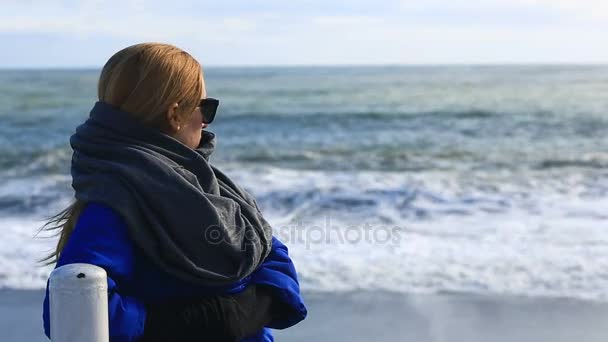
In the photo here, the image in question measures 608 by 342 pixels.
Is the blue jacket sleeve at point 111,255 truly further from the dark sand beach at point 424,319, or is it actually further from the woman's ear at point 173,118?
the dark sand beach at point 424,319

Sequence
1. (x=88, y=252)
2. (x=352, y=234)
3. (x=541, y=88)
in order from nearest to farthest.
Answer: (x=88, y=252) → (x=352, y=234) → (x=541, y=88)

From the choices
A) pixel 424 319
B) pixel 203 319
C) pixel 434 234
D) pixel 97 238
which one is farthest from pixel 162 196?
pixel 434 234

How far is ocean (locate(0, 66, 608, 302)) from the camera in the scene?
6211 mm

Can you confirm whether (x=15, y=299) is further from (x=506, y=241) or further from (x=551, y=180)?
(x=551, y=180)

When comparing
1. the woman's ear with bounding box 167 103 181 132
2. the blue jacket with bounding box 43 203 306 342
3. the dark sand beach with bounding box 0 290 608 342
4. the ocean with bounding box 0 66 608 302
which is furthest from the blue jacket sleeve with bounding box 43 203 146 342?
the ocean with bounding box 0 66 608 302

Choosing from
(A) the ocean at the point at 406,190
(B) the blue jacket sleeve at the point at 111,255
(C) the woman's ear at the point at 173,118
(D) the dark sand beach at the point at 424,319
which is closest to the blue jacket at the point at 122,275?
(B) the blue jacket sleeve at the point at 111,255

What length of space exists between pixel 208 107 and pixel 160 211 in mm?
241

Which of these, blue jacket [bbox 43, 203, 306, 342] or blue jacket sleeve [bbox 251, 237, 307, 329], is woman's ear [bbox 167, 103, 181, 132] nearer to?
blue jacket [bbox 43, 203, 306, 342]

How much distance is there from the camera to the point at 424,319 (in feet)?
16.6

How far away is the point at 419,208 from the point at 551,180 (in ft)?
11.6

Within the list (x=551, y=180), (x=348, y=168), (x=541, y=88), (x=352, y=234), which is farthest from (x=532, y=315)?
(x=541, y=88)

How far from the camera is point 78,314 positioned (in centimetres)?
126

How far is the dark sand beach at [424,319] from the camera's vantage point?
4754 millimetres

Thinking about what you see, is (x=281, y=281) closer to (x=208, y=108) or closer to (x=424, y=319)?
(x=208, y=108)
